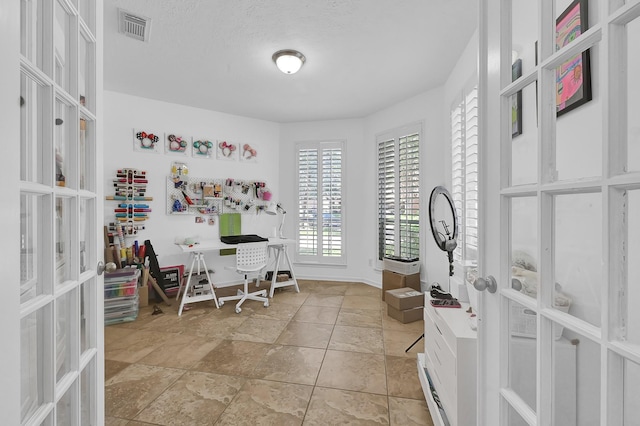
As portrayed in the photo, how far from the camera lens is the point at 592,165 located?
0.61 meters

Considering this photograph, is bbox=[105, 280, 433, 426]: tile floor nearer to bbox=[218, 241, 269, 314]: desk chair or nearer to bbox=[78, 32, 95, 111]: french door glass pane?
bbox=[218, 241, 269, 314]: desk chair

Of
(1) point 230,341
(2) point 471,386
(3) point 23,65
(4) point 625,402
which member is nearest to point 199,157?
(1) point 230,341

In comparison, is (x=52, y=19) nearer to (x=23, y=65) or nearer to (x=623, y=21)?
(x=23, y=65)

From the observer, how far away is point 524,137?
828mm

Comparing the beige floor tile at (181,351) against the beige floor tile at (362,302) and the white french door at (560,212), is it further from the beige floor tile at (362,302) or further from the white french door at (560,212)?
the white french door at (560,212)

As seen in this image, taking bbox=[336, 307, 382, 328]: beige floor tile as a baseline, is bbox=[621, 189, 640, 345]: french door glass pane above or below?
above

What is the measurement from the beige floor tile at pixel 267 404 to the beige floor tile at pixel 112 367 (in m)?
0.98

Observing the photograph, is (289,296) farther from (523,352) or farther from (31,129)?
(31,129)

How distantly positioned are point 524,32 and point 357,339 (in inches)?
96.7

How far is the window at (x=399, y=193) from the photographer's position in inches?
144

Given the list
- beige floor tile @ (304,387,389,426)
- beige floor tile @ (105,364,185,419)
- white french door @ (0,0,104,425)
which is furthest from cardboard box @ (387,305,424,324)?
white french door @ (0,0,104,425)

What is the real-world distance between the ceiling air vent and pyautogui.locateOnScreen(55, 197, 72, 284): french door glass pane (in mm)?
1998

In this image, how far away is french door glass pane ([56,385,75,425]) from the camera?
0.80 metres

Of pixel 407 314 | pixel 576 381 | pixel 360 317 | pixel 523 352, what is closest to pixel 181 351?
pixel 360 317
